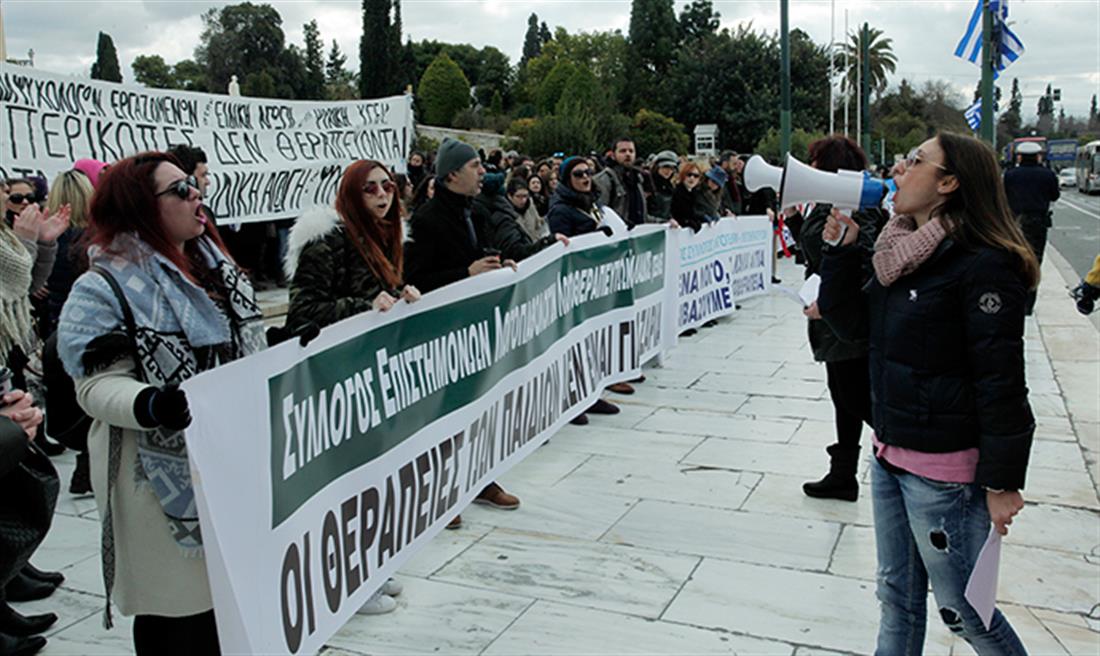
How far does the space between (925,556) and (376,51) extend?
57798mm

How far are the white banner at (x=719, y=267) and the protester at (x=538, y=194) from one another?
1.82 metres

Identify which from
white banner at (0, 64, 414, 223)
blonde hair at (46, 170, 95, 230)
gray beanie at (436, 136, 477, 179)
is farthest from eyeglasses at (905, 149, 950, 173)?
white banner at (0, 64, 414, 223)

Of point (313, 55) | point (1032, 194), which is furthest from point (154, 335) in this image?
point (313, 55)

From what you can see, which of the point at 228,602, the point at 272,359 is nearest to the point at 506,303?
the point at 272,359

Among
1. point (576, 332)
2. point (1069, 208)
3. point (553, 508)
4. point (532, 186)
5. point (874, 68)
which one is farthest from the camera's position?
point (874, 68)

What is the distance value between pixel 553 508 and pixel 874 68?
284 feet

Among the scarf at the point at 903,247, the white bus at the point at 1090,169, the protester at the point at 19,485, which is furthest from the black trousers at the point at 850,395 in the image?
the white bus at the point at 1090,169

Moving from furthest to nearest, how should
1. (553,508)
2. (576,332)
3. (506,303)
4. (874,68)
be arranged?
(874,68) → (576,332) → (553,508) → (506,303)

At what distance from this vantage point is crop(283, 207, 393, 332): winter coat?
382 cm

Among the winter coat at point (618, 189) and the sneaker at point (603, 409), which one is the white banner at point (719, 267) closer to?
the winter coat at point (618, 189)

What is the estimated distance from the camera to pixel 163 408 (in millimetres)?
2262

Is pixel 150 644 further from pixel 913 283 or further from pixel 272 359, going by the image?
pixel 913 283

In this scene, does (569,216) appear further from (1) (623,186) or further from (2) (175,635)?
(2) (175,635)

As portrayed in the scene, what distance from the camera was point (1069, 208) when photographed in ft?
137
